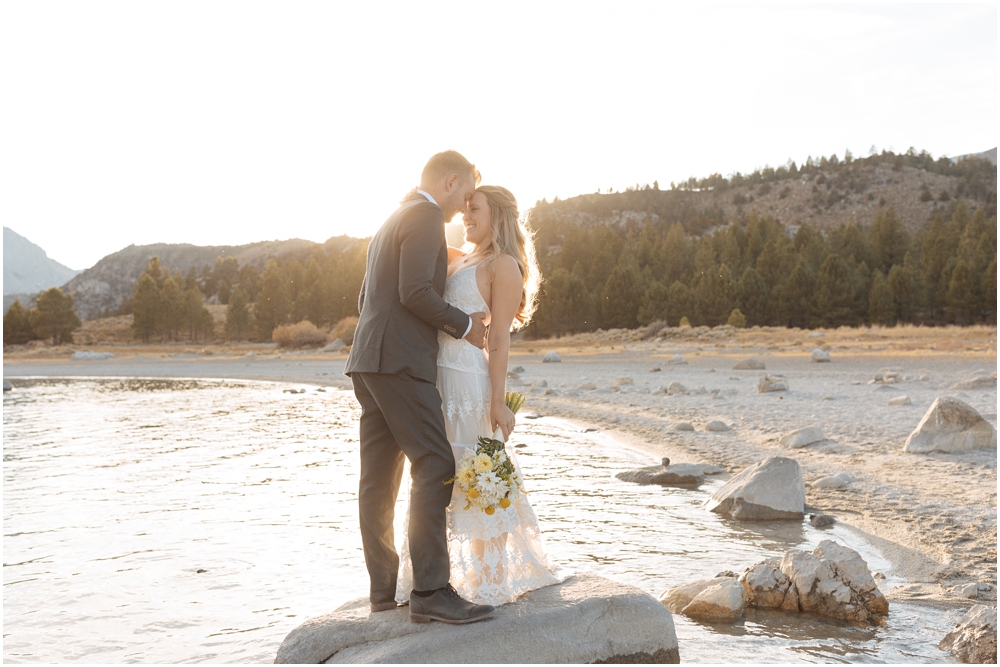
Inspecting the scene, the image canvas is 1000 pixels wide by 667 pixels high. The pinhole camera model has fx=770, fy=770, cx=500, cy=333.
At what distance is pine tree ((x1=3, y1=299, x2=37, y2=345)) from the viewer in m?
70.2

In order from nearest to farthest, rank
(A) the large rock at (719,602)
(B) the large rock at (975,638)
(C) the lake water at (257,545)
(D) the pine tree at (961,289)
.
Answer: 1. (B) the large rock at (975,638)
2. (C) the lake water at (257,545)
3. (A) the large rock at (719,602)
4. (D) the pine tree at (961,289)

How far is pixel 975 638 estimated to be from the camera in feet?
14.7

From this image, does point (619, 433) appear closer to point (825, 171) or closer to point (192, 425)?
point (192, 425)

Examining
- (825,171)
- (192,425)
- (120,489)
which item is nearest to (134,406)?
(192,425)

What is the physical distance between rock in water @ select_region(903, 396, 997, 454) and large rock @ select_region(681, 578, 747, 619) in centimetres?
623

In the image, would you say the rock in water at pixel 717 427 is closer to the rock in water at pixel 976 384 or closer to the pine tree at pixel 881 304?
the rock in water at pixel 976 384

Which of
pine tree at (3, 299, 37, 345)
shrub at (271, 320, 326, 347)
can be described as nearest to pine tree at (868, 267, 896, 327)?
shrub at (271, 320, 326, 347)

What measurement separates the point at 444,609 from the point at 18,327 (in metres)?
80.1

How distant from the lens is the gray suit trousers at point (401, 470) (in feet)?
12.6

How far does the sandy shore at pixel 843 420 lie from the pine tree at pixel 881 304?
28.0m

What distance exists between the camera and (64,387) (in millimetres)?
30641

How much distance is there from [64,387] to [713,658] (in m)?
32.0

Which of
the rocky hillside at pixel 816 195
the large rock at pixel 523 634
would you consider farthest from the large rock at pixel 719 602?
the rocky hillside at pixel 816 195

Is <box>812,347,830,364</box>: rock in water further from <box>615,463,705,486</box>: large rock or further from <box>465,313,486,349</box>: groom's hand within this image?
A: <box>465,313,486,349</box>: groom's hand
